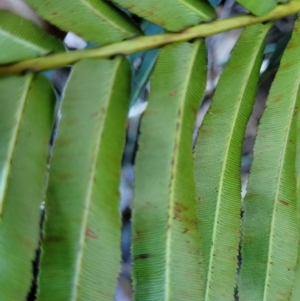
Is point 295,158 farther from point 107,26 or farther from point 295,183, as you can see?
point 107,26

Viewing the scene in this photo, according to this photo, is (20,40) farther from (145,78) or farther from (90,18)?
(145,78)

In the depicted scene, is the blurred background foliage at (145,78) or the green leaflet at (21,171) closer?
the green leaflet at (21,171)

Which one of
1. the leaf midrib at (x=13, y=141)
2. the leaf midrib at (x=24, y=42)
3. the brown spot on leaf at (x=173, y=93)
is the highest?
the leaf midrib at (x=24, y=42)

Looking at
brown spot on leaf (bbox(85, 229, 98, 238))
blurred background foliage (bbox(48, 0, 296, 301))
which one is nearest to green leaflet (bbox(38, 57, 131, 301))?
brown spot on leaf (bbox(85, 229, 98, 238))

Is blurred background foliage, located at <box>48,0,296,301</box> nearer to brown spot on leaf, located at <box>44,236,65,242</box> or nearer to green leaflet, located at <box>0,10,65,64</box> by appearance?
green leaflet, located at <box>0,10,65,64</box>

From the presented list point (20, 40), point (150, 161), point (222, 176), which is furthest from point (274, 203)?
point (20, 40)

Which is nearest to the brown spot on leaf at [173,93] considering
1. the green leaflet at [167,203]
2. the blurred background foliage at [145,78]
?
the green leaflet at [167,203]

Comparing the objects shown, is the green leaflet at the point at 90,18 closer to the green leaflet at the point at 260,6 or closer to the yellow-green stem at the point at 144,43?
the yellow-green stem at the point at 144,43
